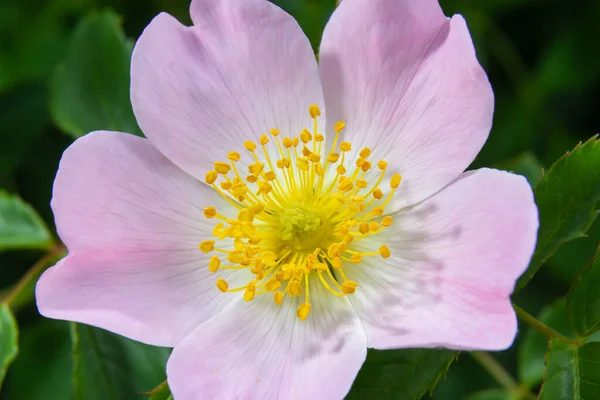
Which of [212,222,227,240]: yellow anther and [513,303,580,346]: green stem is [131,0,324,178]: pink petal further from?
[513,303,580,346]: green stem

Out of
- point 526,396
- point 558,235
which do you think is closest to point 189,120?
point 558,235

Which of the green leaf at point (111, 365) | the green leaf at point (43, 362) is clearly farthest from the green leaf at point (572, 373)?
the green leaf at point (43, 362)

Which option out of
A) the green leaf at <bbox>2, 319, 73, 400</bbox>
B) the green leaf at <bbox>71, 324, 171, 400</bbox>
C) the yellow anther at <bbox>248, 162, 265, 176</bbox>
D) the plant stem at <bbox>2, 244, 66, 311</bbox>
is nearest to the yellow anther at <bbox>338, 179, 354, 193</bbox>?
the yellow anther at <bbox>248, 162, 265, 176</bbox>

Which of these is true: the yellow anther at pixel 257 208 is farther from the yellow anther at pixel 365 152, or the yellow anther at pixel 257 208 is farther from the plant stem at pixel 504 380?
the plant stem at pixel 504 380

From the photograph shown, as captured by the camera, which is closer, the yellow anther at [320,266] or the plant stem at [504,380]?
the yellow anther at [320,266]

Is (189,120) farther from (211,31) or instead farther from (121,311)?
(121,311)

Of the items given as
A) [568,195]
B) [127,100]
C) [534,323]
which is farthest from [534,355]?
[127,100]
